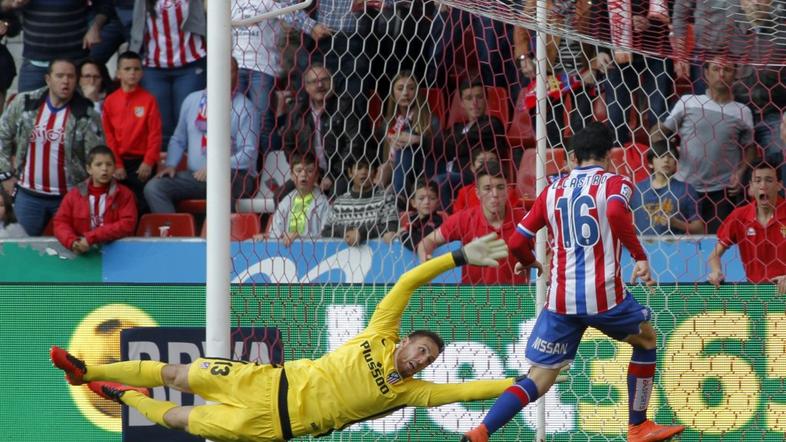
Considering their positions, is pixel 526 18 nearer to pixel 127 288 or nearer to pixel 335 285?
pixel 335 285

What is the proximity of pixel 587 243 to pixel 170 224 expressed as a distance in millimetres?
3744

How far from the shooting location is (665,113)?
839cm

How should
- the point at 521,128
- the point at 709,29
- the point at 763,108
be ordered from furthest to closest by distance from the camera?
1. the point at 521,128
2. the point at 763,108
3. the point at 709,29

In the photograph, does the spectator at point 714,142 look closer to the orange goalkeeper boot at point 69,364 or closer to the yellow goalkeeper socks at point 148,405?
the yellow goalkeeper socks at point 148,405

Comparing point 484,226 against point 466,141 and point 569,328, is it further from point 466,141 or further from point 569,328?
point 569,328

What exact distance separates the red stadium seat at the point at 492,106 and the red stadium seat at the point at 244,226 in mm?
1460

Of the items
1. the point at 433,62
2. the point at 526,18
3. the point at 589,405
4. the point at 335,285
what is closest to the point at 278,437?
the point at 335,285

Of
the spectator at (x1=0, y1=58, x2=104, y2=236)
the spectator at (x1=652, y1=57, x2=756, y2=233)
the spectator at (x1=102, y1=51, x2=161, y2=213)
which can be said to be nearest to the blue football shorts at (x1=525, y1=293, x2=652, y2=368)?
→ the spectator at (x1=652, y1=57, x2=756, y2=233)

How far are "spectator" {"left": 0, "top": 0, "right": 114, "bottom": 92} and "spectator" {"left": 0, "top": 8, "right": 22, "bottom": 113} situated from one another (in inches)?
8.1

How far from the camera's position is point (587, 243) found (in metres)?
6.46

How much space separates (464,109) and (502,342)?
1.74m

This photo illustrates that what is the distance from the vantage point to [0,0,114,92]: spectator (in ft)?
33.4

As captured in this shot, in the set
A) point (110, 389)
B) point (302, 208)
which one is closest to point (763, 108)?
point (302, 208)

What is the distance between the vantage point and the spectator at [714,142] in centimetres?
816
